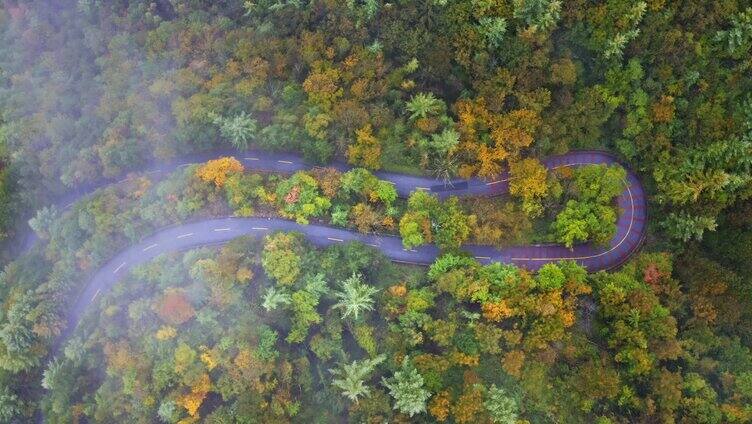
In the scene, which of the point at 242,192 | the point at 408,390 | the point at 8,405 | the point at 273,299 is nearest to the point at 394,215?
the point at 273,299

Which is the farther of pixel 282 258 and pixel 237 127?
pixel 237 127

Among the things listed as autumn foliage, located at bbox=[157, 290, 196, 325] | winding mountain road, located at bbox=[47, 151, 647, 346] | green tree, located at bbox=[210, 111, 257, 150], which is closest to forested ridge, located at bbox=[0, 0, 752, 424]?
autumn foliage, located at bbox=[157, 290, 196, 325]

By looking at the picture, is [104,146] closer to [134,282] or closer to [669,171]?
[134,282]

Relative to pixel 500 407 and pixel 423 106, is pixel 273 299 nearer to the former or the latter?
pixel 500 407

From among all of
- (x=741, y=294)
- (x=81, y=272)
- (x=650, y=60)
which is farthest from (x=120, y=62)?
(x=741, y=294)

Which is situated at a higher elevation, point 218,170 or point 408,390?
point 218,170

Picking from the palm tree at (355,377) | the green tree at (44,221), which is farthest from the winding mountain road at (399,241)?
the palm tree at (355,377)
